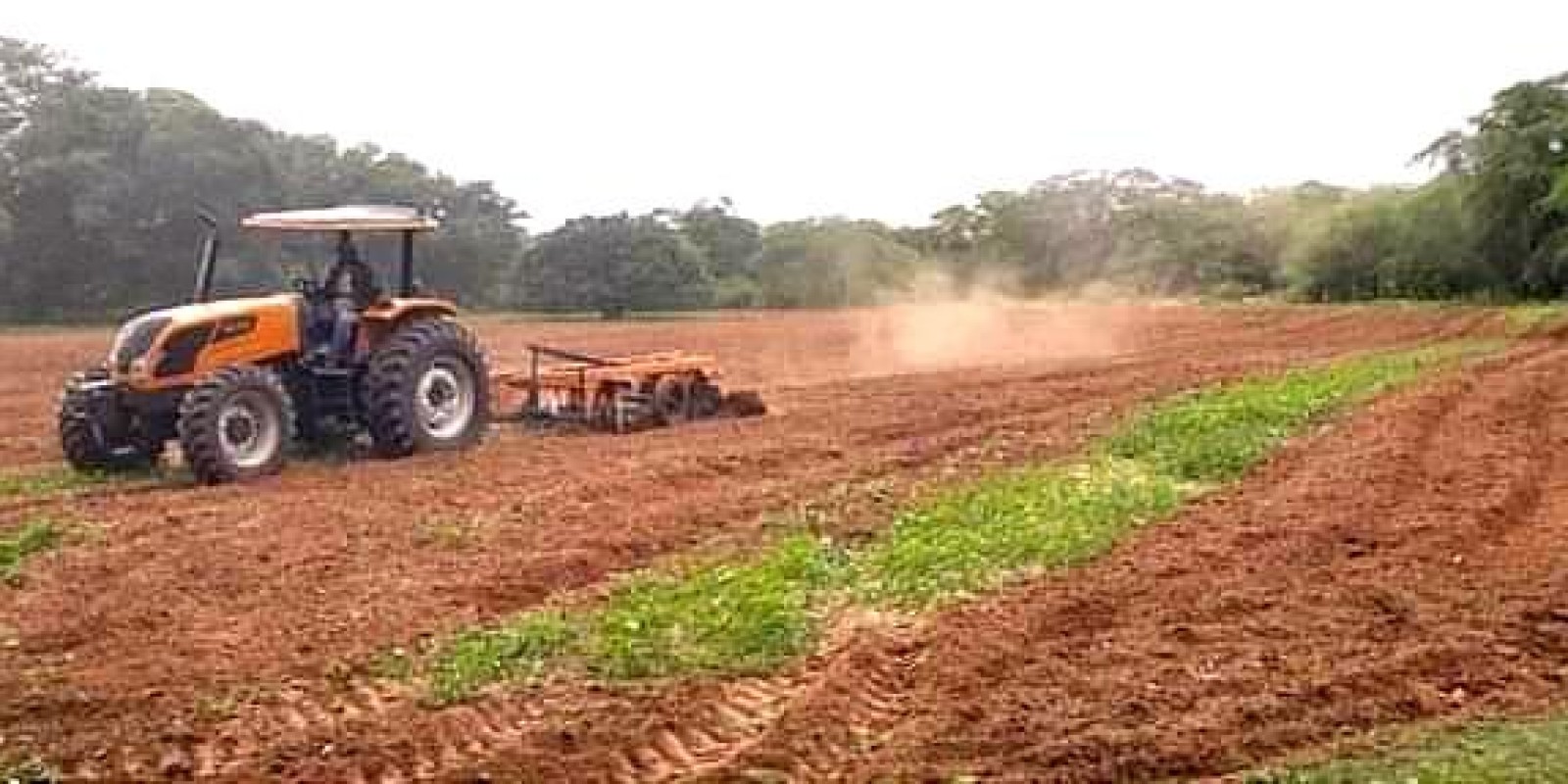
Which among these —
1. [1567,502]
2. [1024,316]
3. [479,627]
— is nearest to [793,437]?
[1567,502]

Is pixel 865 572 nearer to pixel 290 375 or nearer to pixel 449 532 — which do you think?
pixel 449 532

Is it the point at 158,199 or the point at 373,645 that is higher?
the point at 158,199

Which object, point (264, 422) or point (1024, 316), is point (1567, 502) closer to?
point (264, 422)

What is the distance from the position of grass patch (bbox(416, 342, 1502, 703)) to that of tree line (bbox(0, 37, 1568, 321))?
26.5 metres

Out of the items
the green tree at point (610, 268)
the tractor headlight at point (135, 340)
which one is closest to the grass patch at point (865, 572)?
the tractor headlight at point (135, 340)

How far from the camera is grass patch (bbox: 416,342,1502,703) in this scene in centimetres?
907

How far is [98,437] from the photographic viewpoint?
1642 centimetres

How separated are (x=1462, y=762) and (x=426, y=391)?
11753 mm

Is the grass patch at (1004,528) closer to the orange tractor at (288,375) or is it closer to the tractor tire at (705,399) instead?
the orange tractor at (288,375)

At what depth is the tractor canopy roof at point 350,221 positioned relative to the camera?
16812 millimetres

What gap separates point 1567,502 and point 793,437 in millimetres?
7202

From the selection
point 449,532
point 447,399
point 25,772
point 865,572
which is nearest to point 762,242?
point 447,399

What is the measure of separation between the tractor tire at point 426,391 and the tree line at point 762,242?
915 inches

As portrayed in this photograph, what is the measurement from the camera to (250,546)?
1209cm
